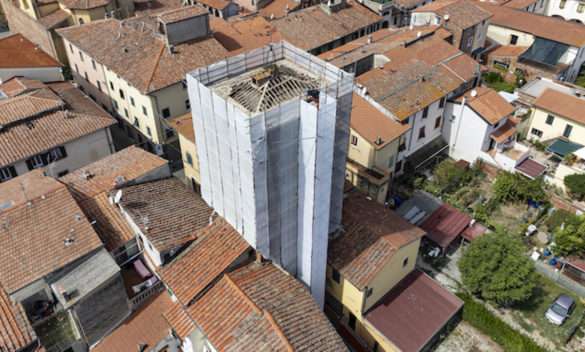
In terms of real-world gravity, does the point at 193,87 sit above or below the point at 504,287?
above

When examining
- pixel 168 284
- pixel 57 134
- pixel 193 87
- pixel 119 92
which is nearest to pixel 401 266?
pixel 168 284

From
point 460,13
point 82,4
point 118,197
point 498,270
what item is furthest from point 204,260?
point 460,13

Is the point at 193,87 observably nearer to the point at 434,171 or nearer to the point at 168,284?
the point at 168,284

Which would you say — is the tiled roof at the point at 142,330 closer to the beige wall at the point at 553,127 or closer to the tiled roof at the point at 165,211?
the tiled roof at the point at 165,211

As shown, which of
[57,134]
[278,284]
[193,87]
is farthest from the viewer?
[57,134]

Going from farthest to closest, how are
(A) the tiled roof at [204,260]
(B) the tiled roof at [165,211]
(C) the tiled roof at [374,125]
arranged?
(C) the tiled roof at [374,125] → (B) the tiled roof at [165,211] → (A) the tiled roof at [204,260]

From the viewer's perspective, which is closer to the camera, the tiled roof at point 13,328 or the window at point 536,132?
the tiled roof at point 13,328

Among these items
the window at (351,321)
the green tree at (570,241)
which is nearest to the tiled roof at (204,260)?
the window at (351,321)
